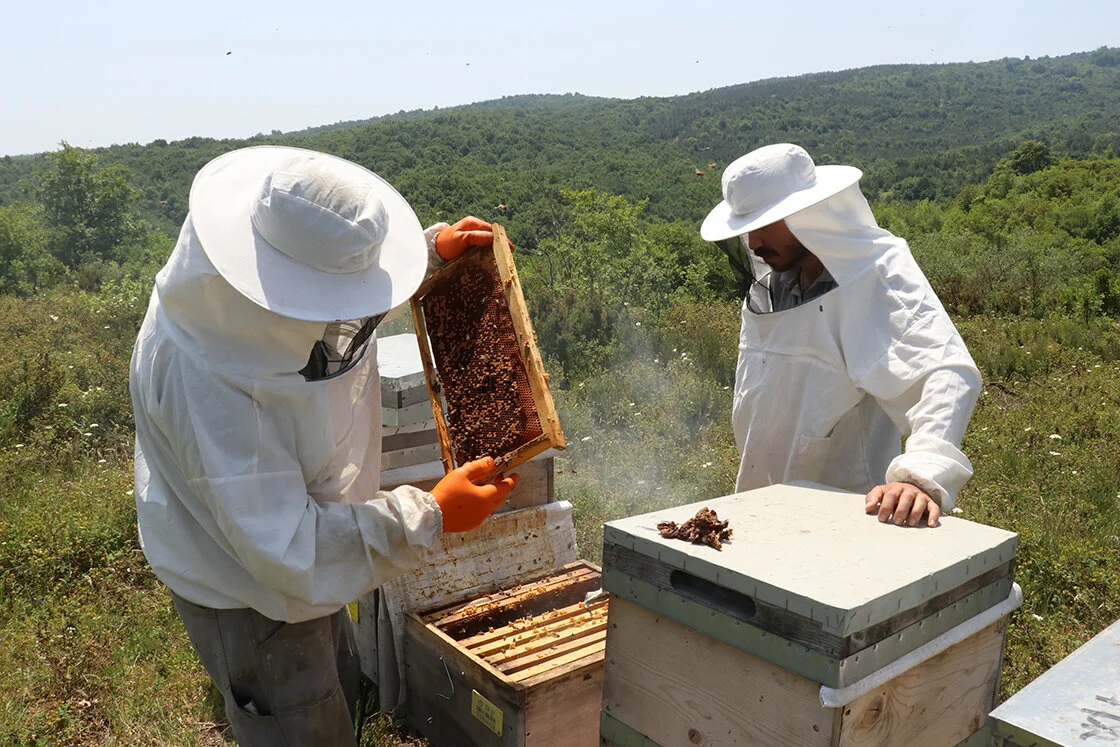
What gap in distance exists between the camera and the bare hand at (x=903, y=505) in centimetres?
205

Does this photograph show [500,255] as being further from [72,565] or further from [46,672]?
[72,565]

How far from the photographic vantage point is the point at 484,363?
285 centimetres

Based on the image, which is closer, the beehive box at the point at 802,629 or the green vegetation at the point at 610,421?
the beehive box at the point at 802,629

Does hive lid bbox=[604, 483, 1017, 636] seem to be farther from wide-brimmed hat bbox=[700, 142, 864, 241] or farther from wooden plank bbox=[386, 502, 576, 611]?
wooden plank bbox=[386, 502, 576, 611]

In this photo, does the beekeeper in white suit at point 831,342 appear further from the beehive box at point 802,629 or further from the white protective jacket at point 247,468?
the white protective jacket at point 247,468

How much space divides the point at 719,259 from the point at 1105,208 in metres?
13.5

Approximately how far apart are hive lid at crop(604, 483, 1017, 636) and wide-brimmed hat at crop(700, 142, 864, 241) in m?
0.97

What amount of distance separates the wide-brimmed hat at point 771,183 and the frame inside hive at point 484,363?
2.37 feet

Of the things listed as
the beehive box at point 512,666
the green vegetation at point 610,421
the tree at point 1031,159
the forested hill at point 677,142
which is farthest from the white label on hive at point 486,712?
the tree at point 1031,159

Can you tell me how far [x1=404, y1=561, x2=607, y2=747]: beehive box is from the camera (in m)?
2.62

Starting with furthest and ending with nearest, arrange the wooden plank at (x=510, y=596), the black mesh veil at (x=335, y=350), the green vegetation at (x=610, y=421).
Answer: the green vegetation at (x=610, y=421) < the wooden plank at (x=510, y=596) < the black mesh veil at (x=335, y=350)

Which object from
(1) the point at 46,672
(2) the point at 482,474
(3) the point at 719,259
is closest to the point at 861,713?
(2) the point at 482,474

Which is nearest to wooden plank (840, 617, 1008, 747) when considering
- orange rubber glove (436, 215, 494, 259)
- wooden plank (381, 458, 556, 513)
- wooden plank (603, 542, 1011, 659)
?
wooden plank (603, 542, 1011, 659)

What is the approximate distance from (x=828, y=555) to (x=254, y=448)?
1400mm
